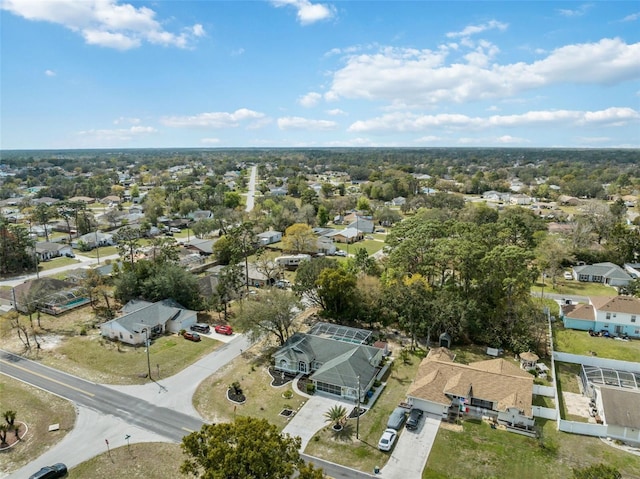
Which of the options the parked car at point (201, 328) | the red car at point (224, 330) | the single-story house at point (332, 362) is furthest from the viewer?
the parked car at point (201, 328)

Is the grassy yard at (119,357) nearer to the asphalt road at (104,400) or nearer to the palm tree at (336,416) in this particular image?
the asphalt road at (104,400)

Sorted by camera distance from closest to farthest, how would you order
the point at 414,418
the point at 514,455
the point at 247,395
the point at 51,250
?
the point at 514,455 < the point at 414,418 < the point at 247,395 < the point at 51,250

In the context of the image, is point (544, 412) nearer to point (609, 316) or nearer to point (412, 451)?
point (412, 451)

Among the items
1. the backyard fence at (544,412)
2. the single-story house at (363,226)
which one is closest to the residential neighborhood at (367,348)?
the backyard fence at (544,412)

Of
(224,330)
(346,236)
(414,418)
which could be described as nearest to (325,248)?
(346,236)

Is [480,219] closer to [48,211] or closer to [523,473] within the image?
[523,473]

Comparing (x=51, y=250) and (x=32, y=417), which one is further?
(x=51, y=250)
